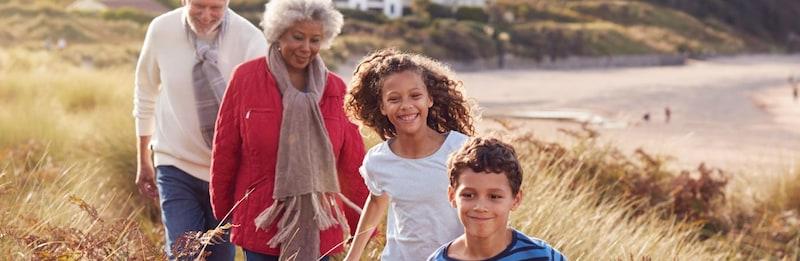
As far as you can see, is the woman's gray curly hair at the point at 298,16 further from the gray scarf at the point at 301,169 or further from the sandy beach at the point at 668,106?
the sandy beach at the point at 668,106

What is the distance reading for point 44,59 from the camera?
22156 millimetres

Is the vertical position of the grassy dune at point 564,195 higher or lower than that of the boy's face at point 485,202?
lower

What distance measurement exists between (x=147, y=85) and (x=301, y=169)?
1091 millimetres

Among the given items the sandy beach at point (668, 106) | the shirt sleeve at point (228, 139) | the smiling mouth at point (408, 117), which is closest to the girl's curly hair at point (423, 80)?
the smiling mouth at point (408, 117)

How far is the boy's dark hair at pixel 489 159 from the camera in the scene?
297 cm

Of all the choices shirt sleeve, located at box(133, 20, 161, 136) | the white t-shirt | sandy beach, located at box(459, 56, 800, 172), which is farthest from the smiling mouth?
sandy beach, located at box(459, 56, 800, 172)

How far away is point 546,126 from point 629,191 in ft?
44.3

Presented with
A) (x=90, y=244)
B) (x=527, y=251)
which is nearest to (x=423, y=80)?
(x=527, y=251)

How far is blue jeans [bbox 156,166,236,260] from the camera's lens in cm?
470

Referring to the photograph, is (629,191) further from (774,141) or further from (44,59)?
(44,59)

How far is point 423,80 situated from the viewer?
374cm

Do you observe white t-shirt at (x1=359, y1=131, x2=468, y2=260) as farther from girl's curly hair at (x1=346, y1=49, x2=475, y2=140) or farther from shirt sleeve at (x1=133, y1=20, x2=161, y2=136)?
shirt sleeve at (x1=133, y1=20, x2=161, y2=136)

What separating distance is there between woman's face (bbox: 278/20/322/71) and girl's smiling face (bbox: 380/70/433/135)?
52cm

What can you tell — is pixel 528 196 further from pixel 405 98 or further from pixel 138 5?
pixel 138 5
